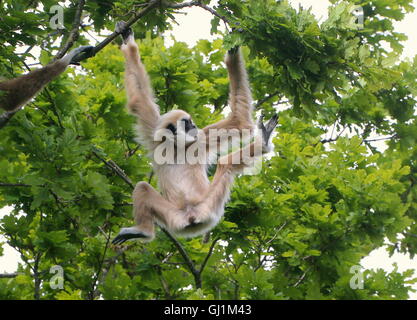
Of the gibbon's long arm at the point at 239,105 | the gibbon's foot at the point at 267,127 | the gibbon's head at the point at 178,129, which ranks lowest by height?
the gibbon's foot at the point at 267,127

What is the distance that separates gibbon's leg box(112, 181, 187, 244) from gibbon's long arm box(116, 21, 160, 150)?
1018 millimetres

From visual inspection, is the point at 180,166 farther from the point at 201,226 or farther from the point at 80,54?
the point at 80,54

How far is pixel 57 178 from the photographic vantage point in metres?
6.30

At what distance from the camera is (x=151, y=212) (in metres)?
7.76

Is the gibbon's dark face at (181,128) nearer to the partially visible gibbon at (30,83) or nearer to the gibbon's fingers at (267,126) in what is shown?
the gibbon's fingers at (267,126)

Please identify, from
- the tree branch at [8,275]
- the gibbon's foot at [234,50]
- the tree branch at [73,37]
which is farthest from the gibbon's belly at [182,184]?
the tree branch at [8,275]

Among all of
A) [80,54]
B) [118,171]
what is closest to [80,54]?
[80,54]

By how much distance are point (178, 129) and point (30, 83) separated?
2242mm

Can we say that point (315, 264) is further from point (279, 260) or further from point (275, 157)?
point (275, 157)

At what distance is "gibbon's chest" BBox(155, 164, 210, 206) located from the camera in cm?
808

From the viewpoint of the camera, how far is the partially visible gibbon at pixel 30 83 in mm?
7156

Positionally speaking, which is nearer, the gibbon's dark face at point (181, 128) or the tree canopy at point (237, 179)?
the tree canopy at point (237, 179)

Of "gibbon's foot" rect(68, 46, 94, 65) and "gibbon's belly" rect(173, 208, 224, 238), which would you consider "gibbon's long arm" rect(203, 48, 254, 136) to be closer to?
"gibbon's belly" rect(173, 208, 224, 238)

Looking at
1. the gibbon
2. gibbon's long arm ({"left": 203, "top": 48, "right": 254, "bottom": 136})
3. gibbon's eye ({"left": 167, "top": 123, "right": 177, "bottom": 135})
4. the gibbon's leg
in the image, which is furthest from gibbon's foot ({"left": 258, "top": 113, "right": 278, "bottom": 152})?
the gibbon's leg
